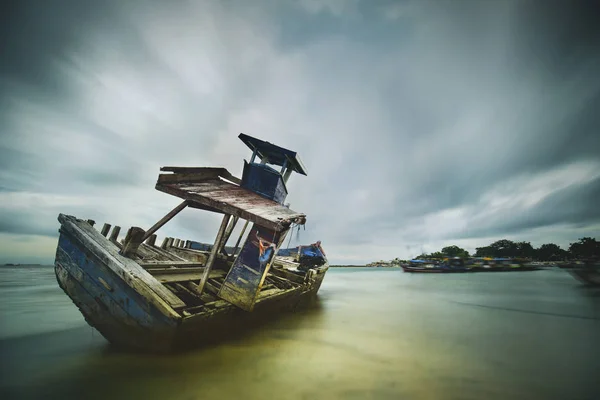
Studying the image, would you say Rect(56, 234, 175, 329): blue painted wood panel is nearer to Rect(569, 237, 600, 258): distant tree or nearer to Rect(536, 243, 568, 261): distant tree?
Rect(569, 237, 600, 258): distant tree

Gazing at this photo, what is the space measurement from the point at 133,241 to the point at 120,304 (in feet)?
4.20

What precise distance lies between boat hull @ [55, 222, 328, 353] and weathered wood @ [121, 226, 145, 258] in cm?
36

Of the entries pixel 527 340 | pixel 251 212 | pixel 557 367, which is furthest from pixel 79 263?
pixel 527 340

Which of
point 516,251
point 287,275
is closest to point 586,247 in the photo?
point 516,251

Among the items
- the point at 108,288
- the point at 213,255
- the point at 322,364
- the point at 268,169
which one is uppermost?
the point at 268,169

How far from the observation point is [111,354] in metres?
4.44

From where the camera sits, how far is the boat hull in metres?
3.82

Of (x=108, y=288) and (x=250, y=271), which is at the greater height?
(x=250, y=271)

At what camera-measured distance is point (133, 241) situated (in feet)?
15.7

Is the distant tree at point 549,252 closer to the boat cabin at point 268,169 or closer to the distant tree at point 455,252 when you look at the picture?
the distant tree at point 455,252

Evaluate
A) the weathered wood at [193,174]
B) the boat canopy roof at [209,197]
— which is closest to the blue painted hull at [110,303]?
the boat canopy roof at [209,197]

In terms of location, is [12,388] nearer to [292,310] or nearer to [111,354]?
[111,354]

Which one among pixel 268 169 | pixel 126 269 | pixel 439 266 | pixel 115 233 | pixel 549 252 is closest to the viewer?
pixel 126 269

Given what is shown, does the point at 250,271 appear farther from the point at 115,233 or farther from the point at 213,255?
the point at 115,233
